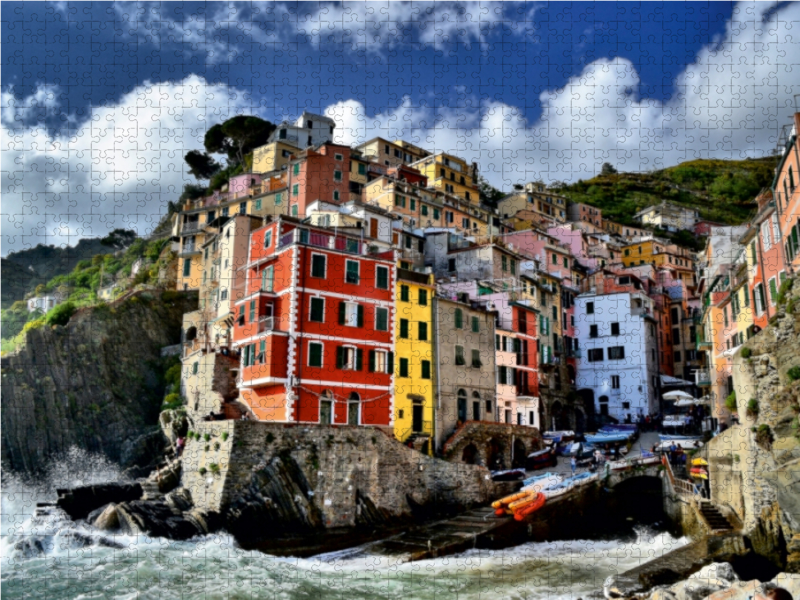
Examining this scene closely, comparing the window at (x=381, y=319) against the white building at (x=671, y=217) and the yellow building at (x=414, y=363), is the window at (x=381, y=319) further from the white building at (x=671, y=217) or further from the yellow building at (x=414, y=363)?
the white building at (x=671, y=217)

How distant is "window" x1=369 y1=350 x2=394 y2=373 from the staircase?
1453 centimetres

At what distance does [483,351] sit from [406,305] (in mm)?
6349

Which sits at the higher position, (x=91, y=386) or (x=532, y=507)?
(x=91, y=386)

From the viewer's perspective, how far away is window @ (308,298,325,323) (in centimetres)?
3058

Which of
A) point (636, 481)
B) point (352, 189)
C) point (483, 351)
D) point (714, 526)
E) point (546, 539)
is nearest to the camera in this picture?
point (714, 526)

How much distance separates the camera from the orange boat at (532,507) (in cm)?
2742

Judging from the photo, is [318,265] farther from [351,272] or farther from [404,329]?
[404,329]

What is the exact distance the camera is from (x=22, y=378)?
142 ft

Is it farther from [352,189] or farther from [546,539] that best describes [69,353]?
[546,539]

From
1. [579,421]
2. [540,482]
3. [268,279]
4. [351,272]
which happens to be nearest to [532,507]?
[540,482]

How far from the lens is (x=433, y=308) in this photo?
117ft

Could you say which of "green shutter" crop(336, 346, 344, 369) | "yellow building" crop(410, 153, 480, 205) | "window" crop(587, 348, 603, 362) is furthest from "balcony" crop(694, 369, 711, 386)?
"yellow building" crop(410, 153, 480, 205)

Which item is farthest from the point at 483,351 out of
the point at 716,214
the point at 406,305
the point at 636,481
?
the point at 716,214

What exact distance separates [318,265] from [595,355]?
26862mm
